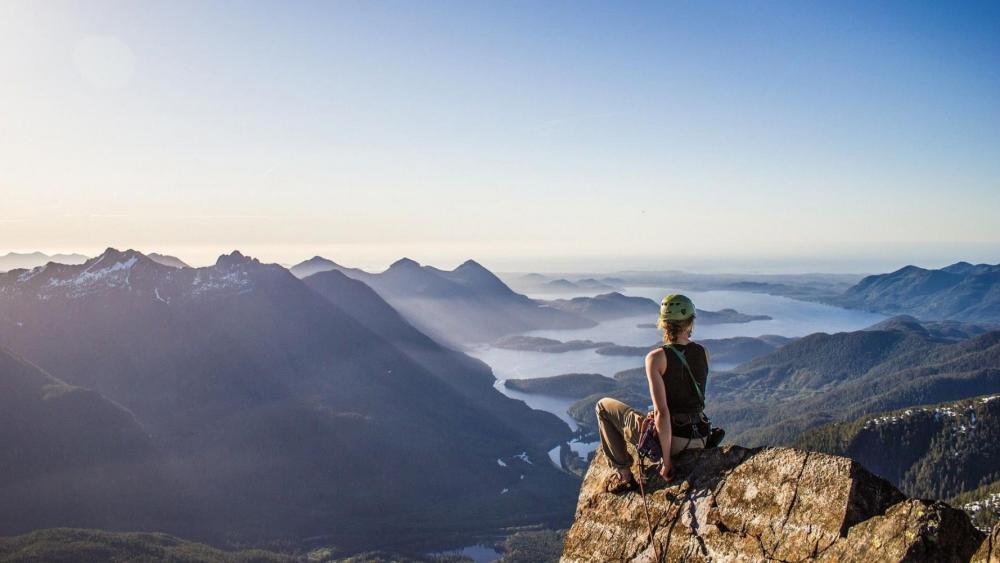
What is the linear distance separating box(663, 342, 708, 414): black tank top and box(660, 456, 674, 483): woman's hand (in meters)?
0.96

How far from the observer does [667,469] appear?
11359 mm

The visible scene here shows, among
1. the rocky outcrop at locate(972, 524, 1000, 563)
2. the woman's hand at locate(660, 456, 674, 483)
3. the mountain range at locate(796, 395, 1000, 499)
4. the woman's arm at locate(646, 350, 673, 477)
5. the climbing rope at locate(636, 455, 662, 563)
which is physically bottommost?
the mountain range at locate(796, 395, 1000, 499)

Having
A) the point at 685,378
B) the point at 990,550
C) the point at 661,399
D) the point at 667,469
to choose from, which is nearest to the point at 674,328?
the point at 685,378

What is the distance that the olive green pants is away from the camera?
12211 millimetres

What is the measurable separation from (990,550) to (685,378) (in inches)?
194

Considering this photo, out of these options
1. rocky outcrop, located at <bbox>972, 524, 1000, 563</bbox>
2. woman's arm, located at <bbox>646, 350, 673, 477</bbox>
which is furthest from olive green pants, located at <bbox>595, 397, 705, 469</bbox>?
rocky outcrop, located at <bbox>972, 524, 1000, 563</bbox>

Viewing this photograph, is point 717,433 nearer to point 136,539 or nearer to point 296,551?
point 136,539

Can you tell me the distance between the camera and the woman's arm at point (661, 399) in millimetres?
10966

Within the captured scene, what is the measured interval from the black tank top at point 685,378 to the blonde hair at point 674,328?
0.19 meters

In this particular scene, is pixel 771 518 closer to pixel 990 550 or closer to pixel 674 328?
pixel 990 550

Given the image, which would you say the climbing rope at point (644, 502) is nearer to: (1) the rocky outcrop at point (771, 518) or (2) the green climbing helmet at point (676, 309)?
(1) the rocky outcrop at point (771, 518)

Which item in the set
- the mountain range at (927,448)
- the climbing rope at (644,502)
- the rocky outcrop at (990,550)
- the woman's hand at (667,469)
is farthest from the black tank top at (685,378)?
the mountain range at (927,448)

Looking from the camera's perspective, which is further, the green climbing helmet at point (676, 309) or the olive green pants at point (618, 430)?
the olive green pants at point (618, 430)

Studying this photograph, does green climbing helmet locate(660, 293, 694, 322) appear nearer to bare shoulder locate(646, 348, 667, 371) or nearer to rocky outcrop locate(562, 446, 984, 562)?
bare shoulder locate(646, 348, 667, 371)
